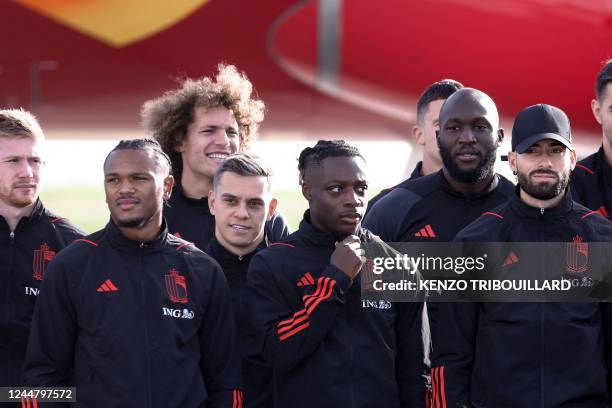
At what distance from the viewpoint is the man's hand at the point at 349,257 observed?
404cm

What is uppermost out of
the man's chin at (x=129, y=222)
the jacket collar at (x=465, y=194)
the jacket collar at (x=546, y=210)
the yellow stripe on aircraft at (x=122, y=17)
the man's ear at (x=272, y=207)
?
the yellow stripe on aircraft at (x=122, y=17)

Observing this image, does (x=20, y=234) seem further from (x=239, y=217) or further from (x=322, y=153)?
(x=322, y=153)

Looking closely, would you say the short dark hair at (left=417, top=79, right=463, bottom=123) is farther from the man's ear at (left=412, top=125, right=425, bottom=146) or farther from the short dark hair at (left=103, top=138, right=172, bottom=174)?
the short dark hair at (left=103, top=138, right=172, bottom=174)

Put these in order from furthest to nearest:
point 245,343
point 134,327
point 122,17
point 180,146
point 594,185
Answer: point 122,17 < point 180,146 < point 594,185 < point 245,343 < point 134,327

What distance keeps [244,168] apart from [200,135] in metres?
1.09

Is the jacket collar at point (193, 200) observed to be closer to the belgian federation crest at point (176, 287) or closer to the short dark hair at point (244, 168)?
the short dark hair at point (244, 168)

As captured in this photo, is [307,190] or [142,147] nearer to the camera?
[142,147]

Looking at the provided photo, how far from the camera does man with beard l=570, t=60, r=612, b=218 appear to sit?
4922mm

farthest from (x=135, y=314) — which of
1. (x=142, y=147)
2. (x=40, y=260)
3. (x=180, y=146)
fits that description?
(x=180, y=146)

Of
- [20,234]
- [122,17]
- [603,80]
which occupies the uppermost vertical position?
[122,17]

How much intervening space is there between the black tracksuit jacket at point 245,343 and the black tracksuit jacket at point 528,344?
776 millimetres

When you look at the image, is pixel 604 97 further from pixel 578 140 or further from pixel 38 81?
pixel 38 81

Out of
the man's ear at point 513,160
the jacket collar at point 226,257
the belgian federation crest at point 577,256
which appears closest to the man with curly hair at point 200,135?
the jacket collar at point 226,257

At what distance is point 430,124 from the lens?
594 centimetres
